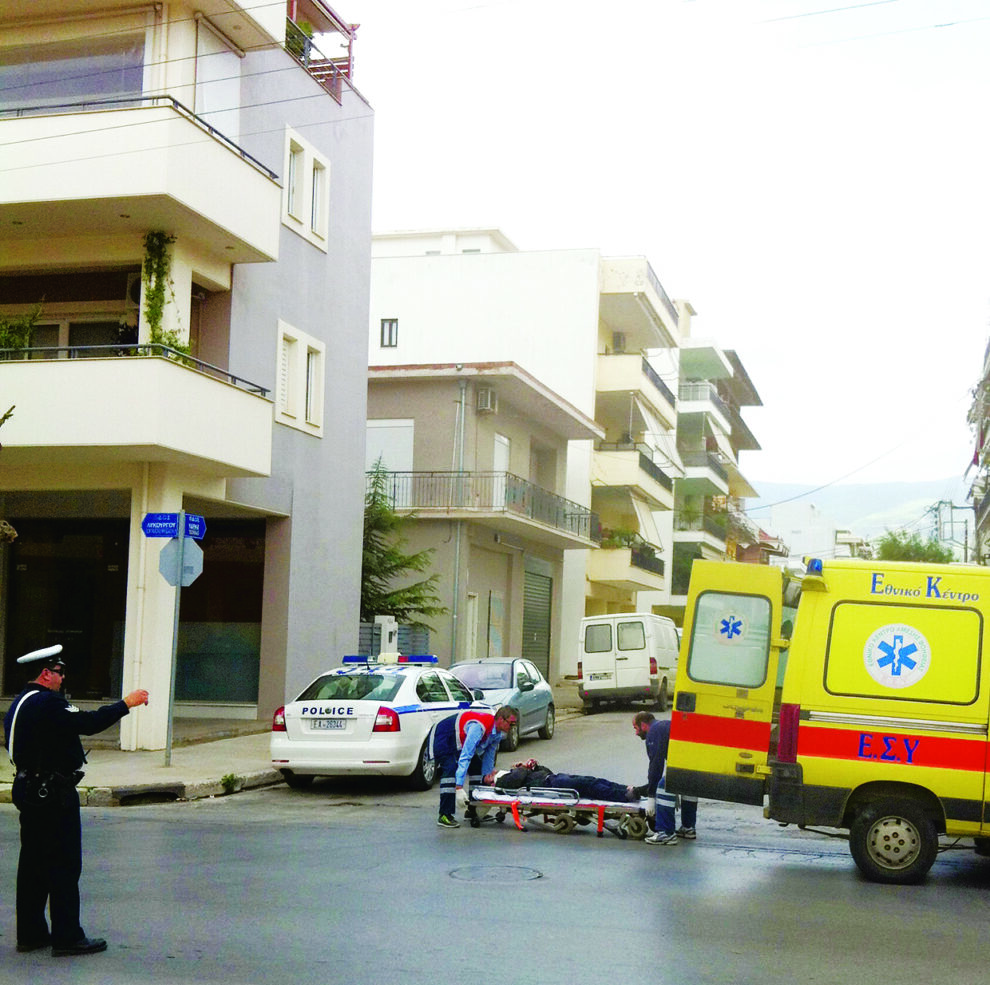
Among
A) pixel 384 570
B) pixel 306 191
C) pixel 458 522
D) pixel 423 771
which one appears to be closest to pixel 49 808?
pixel 423 771

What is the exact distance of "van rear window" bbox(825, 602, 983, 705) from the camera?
33.8 feet

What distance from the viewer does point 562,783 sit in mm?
12758

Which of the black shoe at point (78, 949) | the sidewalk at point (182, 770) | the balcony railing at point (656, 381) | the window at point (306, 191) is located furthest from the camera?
the balcony railing at point (656, 381)

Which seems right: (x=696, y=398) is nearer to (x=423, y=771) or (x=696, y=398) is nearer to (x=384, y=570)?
(x=384, y=570)

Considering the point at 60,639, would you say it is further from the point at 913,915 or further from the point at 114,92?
the point at 913,915

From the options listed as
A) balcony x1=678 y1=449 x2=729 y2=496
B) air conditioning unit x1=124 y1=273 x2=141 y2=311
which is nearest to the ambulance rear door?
air conditioning unit x1=124 y1=273 x2=141 y2=311

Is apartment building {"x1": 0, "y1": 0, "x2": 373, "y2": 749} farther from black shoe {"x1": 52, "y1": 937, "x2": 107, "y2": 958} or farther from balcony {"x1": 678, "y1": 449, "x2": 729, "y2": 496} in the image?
balcony {"x1": 678, "y1": 449, "x2": 729, "y2": 496}

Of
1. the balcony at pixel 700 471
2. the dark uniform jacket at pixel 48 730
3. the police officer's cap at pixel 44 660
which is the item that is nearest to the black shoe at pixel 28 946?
the dark uniform jacket at pixel 48 730

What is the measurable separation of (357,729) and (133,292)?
334 inches

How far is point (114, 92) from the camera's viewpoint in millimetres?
19438

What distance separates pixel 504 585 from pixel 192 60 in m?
19.9

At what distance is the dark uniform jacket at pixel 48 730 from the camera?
7281 millimetres

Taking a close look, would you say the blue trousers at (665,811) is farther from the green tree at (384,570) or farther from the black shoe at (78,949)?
the green tree at (384,570)

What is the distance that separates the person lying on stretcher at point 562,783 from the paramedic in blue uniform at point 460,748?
10.4 inches
